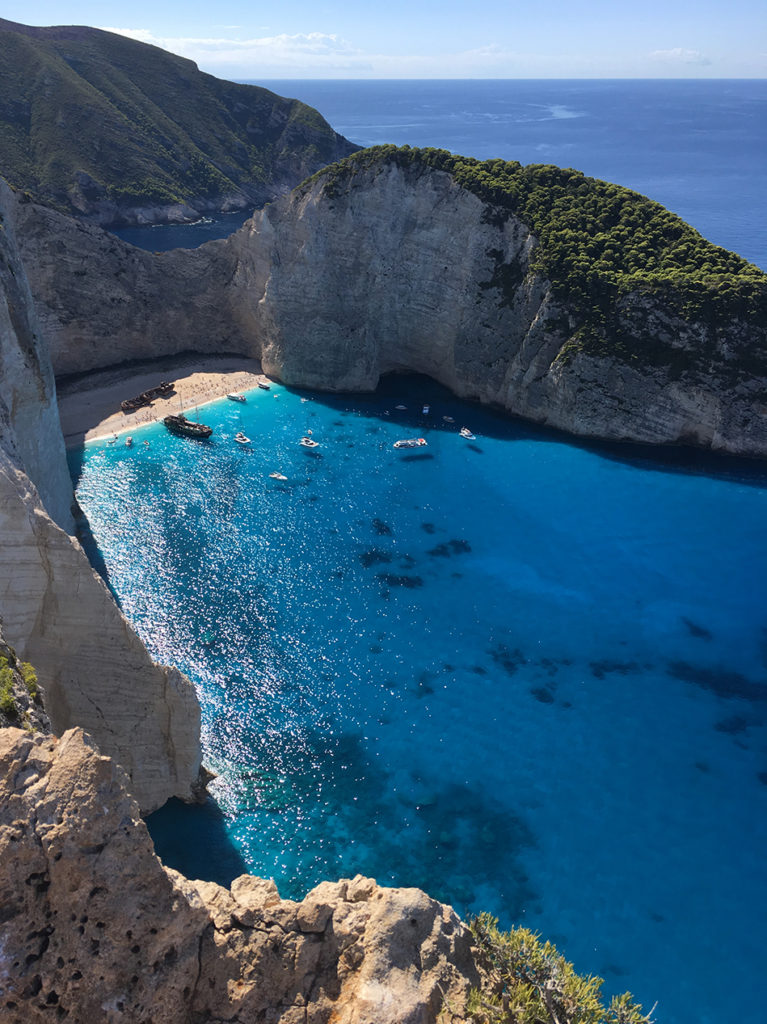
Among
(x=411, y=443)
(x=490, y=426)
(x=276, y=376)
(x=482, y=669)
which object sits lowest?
(x=482, y=669)

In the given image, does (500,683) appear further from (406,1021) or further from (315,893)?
(406,1021)

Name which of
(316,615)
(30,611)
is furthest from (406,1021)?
(316,615)

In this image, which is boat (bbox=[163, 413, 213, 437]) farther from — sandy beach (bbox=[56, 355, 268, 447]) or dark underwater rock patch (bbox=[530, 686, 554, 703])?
dark underwater rock patch (bbox=[530, 686, 554, 703])

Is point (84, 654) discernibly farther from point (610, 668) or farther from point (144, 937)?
point (610, 668)

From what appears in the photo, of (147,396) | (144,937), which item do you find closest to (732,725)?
(144,937)

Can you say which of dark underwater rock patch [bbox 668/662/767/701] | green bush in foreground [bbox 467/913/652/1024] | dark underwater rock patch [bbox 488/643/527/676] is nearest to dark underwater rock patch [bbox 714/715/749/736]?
dark underwater rock patch [bbox 668/662/767/701]

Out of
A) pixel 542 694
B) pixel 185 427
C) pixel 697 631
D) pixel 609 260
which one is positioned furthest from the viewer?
pixel 609 260
